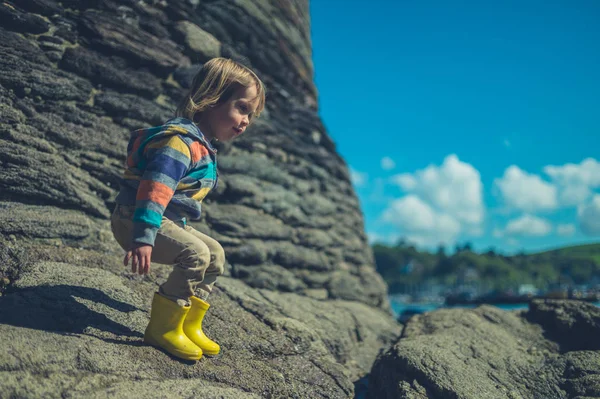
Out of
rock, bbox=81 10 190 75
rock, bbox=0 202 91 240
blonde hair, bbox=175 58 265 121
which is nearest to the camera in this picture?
blonde hair, bbox=175 58 265 121

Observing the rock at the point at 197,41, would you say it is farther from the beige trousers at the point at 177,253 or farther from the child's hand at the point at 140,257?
the child's hand at the point at 140,257

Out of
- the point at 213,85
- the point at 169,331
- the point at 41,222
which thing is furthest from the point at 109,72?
the point at 169,331

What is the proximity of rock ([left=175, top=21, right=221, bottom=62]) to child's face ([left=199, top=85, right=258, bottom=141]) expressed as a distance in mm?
3154

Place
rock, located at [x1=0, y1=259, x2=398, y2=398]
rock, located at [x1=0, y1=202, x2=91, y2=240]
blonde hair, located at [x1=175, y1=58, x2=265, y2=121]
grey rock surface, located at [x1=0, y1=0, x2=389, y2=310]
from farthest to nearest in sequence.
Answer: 1. grey rock surface, located at [x1=0, y1=0, x2=389, y2=310]
2. rock, located at [x1=0, y1=202, x2=91, y2=240]
3. blonde hair, located at [x1=175, y1=58, x2=265, y2=121]
4. rock, located at [x1=0, y1=259, x2=398, y2=398]

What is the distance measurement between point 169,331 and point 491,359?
2822 mm

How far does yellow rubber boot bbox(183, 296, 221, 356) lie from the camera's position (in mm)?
2912

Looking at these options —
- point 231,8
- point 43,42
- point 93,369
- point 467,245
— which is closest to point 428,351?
point 93,369

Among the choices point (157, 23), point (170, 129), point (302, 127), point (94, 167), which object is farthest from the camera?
point (302, 127)

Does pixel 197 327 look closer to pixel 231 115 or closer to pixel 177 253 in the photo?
pixel 177 253

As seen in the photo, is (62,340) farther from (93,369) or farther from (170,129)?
(170,129)

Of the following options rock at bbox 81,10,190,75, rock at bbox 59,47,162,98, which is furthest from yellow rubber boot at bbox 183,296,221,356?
rock at bbox 81,10,190,75

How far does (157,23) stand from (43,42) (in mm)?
1513

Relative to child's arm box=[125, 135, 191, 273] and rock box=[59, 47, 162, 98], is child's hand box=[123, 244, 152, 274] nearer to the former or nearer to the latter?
child's arm box=[125, 135, 191, 273]

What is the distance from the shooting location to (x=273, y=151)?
6633 millimetres
